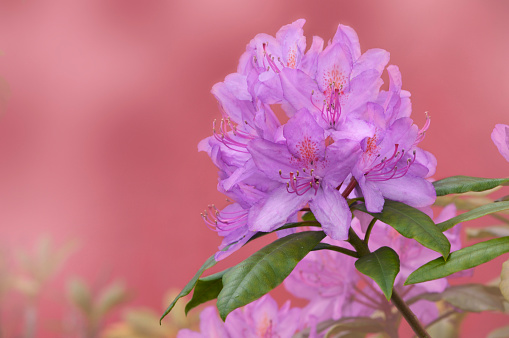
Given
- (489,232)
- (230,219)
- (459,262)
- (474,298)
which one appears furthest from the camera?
(489,232)

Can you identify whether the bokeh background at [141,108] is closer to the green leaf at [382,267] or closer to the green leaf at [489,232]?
the green leaf at [489,232]

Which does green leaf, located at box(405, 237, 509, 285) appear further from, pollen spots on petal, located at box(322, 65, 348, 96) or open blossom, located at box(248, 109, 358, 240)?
pollen spots on petal, located at box(322, 65, 348, 96)

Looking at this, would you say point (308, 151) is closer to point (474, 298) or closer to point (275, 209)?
point (275, 209)

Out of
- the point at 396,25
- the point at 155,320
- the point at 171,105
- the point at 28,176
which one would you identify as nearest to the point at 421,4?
the point at 396,25

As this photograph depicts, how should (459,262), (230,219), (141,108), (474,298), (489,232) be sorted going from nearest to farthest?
1. (459,262)
2. (230,219)
3. (474,298)
4. (489,232)
5. (141,108)

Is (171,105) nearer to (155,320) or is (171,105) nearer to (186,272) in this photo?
(186,272)

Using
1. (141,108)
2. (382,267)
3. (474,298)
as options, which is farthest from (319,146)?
(141,108)
